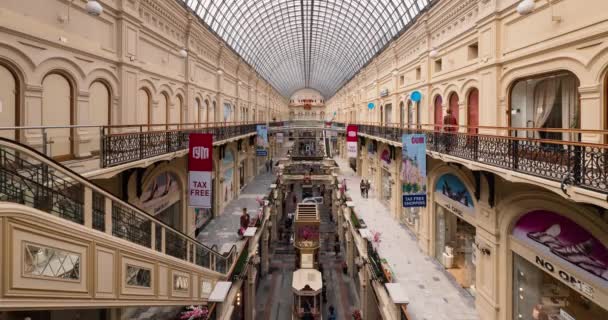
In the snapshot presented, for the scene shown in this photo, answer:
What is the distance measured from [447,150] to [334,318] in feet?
30.5

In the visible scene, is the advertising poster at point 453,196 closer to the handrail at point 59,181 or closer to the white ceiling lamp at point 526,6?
the white ceiling lamp at point 526,6

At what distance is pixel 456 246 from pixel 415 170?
4.51 meters

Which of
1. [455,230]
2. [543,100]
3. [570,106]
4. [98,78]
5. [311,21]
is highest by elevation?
[311,21]

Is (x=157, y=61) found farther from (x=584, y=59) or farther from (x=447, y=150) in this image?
(x=584, y=59)

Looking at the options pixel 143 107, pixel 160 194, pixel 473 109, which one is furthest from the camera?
pixel 160 194

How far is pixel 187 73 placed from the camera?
17984mm

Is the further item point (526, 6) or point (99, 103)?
point (99, 103)

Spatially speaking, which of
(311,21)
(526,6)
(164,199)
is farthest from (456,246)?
(311,21)

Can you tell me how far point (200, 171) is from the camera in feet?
35.1

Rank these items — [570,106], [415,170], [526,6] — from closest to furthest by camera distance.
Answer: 1. [526,6]
2. [570,106]
3. [415,170]

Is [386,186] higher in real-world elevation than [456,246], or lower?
higher

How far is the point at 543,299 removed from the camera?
8.62 meters

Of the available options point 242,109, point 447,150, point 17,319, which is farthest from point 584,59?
point 242,109

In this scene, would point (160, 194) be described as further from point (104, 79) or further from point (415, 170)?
point (415, 170)
